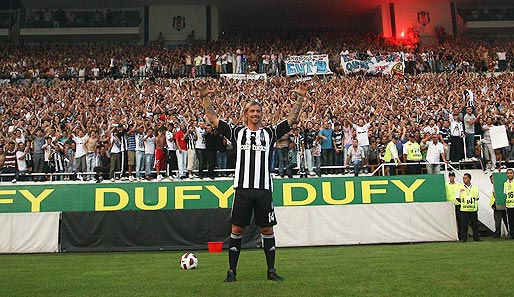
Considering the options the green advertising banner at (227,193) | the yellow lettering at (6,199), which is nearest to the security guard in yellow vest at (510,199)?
the green advertising banner at (227,193)

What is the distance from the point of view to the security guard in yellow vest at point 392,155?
18.6 metres

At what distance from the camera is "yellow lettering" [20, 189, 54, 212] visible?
59.2 feet

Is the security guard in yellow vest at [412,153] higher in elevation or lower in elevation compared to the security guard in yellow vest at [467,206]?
higher

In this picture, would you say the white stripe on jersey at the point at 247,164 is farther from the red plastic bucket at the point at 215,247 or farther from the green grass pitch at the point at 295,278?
the red plastic bucket at the point at 215,247

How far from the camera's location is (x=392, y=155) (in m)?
18.7

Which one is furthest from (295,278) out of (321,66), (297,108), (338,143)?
(321,66)

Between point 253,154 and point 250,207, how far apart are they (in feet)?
2.32

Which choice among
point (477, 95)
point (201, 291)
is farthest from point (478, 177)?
point (201, 291)

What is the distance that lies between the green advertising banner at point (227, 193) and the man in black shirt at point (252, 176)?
10465 millimetres

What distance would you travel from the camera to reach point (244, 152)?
7168 mm

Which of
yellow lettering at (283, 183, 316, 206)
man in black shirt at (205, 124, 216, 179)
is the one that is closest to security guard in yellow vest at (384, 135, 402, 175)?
yellow lettering at (283, 183, 316, 206)

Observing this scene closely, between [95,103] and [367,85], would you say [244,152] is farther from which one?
[367,85]

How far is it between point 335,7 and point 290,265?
42.2 meters

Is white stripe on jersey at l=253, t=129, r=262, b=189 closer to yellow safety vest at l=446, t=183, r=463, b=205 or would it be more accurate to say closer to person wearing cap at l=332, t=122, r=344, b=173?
yellow safety vest at l=446, t=183, r=463, b=205
